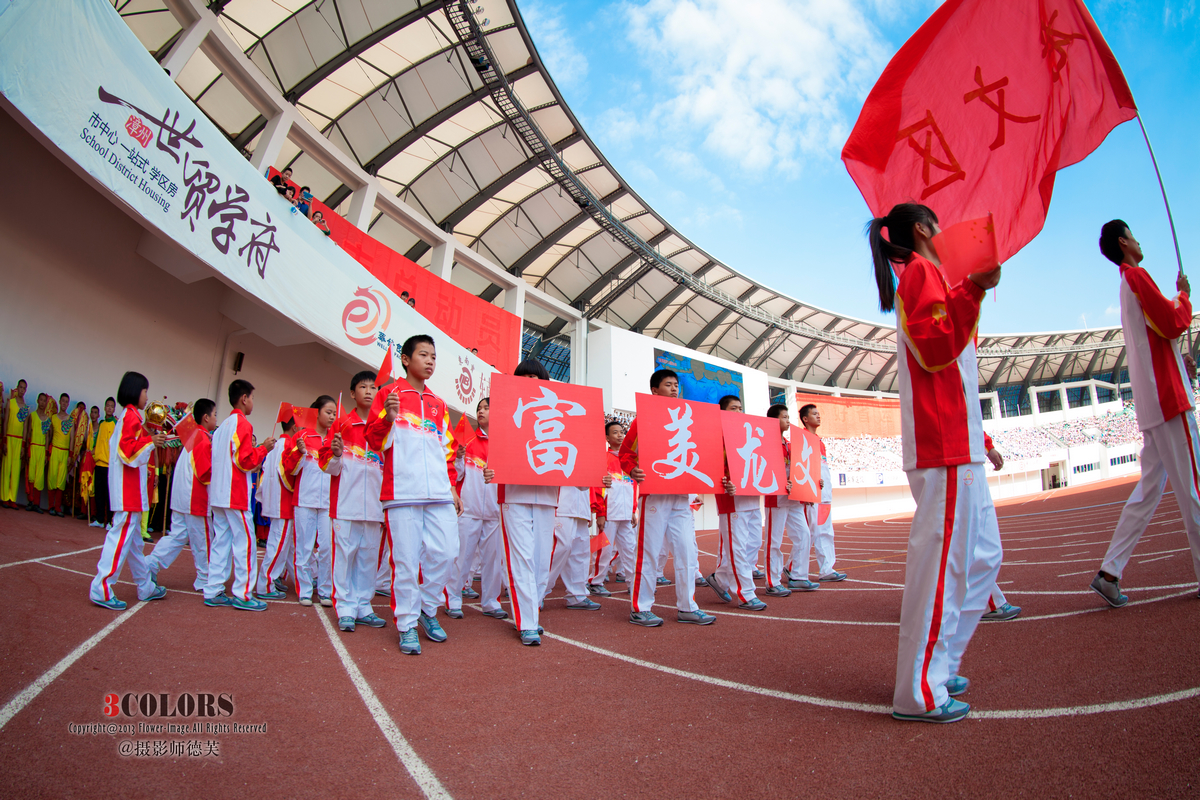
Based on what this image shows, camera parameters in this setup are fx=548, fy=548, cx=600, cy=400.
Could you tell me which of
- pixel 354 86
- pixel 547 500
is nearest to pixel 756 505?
pixel 547 500

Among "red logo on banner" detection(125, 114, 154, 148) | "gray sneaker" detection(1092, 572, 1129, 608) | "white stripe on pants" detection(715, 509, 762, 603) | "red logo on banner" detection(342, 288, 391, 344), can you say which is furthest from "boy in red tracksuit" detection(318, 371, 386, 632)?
"red logo on banner" detection(342, 288, 391, 344)

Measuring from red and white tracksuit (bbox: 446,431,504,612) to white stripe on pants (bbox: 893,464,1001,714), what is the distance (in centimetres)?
320

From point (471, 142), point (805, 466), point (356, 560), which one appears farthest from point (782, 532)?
point (471, 142)

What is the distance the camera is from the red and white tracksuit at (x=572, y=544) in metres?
4.82

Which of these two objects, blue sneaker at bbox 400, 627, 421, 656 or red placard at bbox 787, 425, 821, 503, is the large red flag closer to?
red placard at bbox 787, 425, 821, 503

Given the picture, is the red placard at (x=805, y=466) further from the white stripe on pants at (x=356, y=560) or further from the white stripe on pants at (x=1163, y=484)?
the white stripe on pants at (x=356, y=560)

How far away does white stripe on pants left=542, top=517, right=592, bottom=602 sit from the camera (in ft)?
15.8

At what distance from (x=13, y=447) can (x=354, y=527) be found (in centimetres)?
570

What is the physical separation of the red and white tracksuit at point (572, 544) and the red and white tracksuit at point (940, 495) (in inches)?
128

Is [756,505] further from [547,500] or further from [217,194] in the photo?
[217,194]

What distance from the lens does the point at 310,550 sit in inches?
187

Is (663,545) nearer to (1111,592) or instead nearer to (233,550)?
(1111,592)

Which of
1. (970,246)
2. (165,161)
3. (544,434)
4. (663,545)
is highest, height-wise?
(165,161)

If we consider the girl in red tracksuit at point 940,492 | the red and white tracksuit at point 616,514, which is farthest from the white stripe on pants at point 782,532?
the girl in red tracksuit at point 940,492
